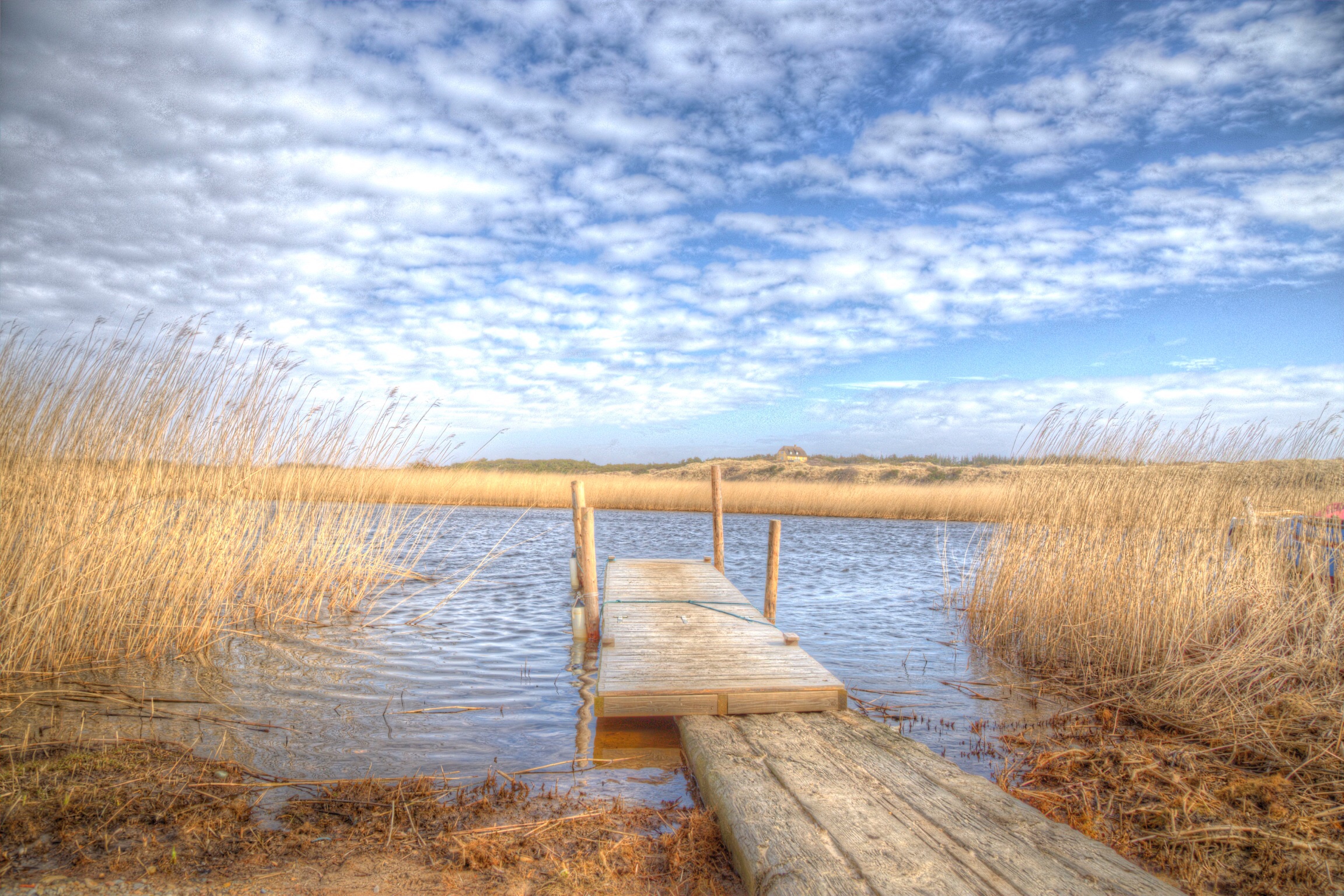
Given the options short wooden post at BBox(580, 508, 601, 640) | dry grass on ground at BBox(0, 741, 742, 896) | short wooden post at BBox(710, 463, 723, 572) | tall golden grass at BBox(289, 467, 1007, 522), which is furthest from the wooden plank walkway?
tall golden grass at BBox(289, 467, 1007, 522)

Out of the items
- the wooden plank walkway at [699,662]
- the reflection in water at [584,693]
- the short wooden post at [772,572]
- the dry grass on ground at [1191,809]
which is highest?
the short wooden post at [772,572]

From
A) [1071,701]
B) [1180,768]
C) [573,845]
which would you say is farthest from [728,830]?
[1071,701]

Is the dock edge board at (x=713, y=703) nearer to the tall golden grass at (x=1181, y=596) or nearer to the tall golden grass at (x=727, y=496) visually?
the tall golden grass at (x=1181, y=596)

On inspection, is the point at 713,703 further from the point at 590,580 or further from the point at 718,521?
the point at 718,521

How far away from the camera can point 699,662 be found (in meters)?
5.67

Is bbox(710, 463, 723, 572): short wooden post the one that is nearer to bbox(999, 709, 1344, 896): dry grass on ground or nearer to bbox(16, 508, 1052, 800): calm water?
bbox(16, 508, 1052, 800): calm water

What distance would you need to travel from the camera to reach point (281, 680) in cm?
Answer: 634

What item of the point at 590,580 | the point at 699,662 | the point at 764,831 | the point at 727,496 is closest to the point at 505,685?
the point at 699,662

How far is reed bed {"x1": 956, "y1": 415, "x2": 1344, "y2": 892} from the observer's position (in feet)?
12.0

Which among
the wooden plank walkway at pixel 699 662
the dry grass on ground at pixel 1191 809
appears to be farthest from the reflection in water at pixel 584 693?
the dry grass on ground at pixel 1191 809

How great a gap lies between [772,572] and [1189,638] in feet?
13.3

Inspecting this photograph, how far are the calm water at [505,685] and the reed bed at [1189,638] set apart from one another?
69 cm

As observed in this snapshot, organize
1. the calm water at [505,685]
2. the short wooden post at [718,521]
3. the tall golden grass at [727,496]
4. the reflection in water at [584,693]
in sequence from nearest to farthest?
the calm water at [505,685]
the reflection in water at [584,693]
the short wooden post at [718,521]
the tall golden grass at [727,496]

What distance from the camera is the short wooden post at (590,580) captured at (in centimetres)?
826
